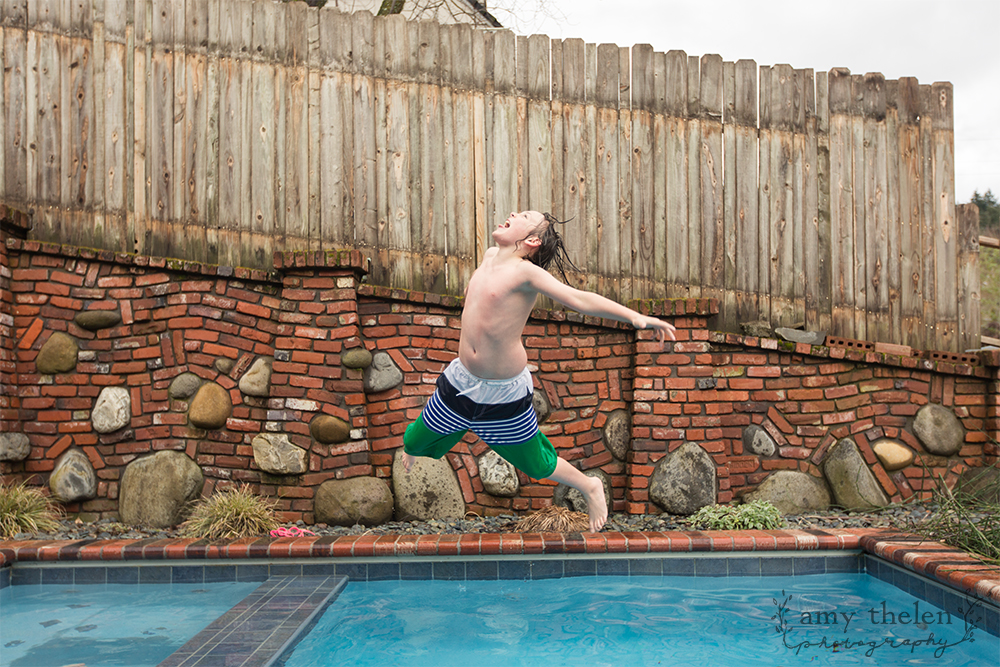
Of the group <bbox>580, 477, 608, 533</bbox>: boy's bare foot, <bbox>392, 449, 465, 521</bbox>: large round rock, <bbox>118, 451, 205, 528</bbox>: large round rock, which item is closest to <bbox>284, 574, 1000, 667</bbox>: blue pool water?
<bbox>580, 477, 608, 533</bbox>: boy's bare foot

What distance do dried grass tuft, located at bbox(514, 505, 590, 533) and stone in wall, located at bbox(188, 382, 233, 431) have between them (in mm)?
2144

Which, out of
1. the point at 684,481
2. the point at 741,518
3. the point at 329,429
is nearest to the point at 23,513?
the point at 329,429

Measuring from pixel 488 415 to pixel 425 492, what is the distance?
1800 millimetres

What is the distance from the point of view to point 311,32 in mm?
5371

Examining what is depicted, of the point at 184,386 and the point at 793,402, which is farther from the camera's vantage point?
the point at 793,402

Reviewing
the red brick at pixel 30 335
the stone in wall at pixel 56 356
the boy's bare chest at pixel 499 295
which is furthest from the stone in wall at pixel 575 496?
the red brick at pixel 30 335

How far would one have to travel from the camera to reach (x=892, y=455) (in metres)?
5.22

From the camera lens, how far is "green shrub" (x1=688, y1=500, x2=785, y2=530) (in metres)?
4.54

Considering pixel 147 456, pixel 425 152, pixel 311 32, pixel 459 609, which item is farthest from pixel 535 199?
pixel 147 456

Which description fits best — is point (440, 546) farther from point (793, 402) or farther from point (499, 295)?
point (793, 402)

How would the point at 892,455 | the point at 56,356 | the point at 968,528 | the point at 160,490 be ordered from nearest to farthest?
the point at 968,528, the point at 160,490, the point at 56,356, the point at 892,455

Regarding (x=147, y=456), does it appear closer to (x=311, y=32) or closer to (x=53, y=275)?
(x=53, y=275)

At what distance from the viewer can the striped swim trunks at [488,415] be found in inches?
130

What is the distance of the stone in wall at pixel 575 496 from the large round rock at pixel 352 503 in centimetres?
116
